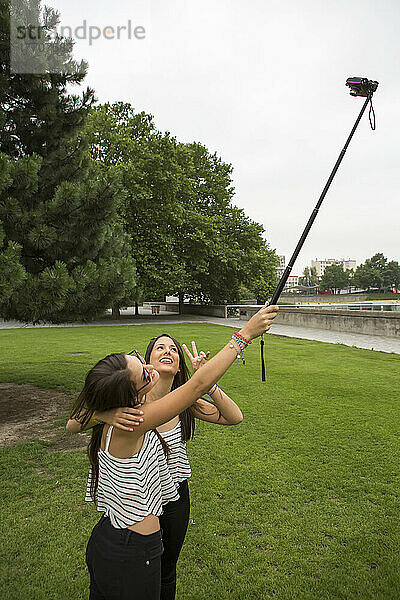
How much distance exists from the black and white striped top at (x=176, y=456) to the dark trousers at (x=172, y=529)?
6 centimetres

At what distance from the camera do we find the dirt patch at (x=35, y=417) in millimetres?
6621

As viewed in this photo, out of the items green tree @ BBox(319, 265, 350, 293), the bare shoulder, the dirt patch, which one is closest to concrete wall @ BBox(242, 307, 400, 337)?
the dirt patch

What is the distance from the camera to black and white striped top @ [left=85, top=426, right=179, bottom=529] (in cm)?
202

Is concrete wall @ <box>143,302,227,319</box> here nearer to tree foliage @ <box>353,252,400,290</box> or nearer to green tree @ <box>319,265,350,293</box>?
tree foliage @ <box>353,252,400,290</box>

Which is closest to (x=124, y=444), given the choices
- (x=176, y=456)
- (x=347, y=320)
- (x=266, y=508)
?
(x=176, y=456)

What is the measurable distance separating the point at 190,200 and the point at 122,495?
1118 inches

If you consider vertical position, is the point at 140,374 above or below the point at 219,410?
above

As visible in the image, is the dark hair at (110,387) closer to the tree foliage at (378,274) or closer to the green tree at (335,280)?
the tree foliage at (378,274)

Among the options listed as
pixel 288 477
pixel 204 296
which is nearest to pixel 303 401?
pixel 288 477

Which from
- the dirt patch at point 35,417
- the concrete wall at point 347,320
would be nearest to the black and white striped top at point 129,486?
the dirt patch at point 35,417

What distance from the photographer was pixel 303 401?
28.1 ft

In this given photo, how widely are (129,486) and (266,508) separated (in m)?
2.94

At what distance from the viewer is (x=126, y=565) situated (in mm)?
1928

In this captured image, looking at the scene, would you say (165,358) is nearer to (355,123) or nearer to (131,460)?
(131,460)
